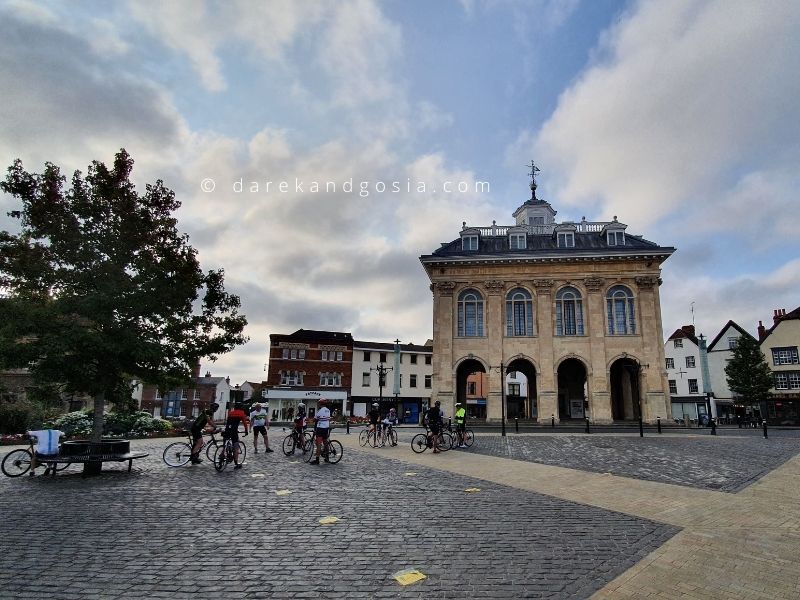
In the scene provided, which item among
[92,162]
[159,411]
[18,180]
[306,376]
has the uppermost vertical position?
[92,162]

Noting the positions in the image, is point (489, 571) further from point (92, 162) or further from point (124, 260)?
point (92, 162)

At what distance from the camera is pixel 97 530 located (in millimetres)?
6609

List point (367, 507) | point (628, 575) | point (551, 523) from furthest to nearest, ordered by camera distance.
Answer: point (367, 507)
point (551, 523)
point (628, 575)

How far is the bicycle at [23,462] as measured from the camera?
1126 centimetres

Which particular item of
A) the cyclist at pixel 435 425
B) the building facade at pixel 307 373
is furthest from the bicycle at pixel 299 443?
the building facade at pixel 307 373

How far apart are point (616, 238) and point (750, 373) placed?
21.6 metres

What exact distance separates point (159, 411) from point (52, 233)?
2119 inches

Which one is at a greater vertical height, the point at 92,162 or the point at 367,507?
the point at 92,162

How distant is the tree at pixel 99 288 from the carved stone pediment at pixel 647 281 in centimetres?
3580

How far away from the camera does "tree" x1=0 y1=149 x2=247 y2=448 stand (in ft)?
36.1

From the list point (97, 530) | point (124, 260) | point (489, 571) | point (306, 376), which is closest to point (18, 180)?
point (124, 260)

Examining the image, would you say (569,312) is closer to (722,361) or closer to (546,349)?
(546,349)

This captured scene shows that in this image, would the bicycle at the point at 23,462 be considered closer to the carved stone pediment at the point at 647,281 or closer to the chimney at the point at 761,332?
the carved stone pediment at the point at 647,281

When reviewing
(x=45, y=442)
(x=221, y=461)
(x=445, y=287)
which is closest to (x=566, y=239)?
(x=445, y=287)
